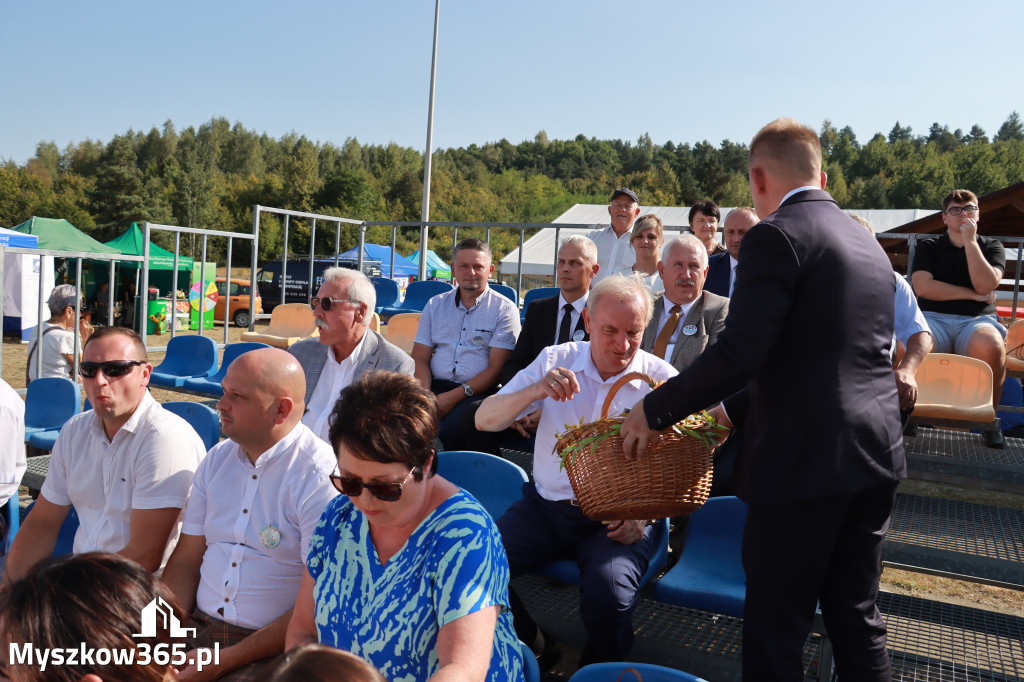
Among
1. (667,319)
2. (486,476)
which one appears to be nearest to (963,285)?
(667,319)

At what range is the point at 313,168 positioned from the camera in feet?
214

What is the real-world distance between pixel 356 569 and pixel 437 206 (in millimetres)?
66550

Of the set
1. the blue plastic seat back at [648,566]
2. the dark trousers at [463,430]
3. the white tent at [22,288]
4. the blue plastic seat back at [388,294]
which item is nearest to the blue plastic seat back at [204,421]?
the dark trousers at [463,430]

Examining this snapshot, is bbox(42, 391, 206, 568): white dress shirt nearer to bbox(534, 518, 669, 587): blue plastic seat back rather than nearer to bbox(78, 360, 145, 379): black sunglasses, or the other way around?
bbox(78, 360, 145, 379): black sunglasses

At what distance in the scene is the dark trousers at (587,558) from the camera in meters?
2.38

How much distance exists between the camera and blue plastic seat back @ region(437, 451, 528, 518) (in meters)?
2.95

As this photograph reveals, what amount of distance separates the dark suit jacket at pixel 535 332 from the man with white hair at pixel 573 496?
3.88ft

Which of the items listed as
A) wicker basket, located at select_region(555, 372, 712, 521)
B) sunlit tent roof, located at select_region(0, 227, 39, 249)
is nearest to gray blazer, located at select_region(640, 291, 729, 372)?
wicker basket, located at select_region(555, 372, 712, 521)

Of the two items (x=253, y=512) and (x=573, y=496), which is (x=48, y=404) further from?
(x=573, y=496)

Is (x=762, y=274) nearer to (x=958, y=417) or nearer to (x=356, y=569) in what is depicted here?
(x=356, y=569)

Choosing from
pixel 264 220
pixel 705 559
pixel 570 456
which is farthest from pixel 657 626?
pixel 264 220

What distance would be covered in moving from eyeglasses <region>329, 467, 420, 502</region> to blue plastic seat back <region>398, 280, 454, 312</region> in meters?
6.56

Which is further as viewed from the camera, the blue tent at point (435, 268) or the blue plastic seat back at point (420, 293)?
the blue tent at point (435, 268)

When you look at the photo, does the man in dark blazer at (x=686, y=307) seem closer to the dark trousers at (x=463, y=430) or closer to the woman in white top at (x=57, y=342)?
the dark trousers at (x=463, y=430)
